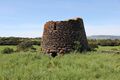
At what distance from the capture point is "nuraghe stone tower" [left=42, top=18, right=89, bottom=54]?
73.5ft

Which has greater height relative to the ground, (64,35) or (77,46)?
(64,35)

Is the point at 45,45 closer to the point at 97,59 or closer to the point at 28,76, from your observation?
the point at 97,59

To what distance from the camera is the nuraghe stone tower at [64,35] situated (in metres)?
22.4

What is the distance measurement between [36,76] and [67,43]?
1121 cm

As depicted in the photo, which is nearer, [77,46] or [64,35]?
[77,46]

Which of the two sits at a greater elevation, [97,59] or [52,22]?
[52,22]

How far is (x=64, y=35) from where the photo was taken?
73.9 feet

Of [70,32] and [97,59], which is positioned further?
[70,32]

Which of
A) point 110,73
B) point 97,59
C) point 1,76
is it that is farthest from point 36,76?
point 97,59

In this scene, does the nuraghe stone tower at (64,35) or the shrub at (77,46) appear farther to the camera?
the nuraghe stone tower at (64,35)

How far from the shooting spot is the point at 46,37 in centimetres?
2350

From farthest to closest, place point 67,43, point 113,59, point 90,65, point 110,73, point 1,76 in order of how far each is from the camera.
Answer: point 67,43 < point 113,59 < point 90,65 < point 110,73 < point 1,76

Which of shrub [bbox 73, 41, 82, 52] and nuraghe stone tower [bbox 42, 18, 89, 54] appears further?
nuraghe stone tower [bbox 42, 18, 89, 54]

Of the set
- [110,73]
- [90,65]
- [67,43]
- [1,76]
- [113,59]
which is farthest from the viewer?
[67,43]
